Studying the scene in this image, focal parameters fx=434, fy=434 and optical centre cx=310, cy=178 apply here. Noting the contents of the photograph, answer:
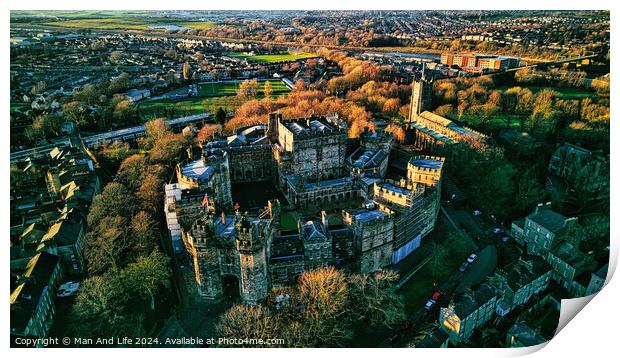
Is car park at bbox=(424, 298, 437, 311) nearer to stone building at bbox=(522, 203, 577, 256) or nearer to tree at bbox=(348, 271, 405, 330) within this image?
tree at bbox=(348, 271, 405, 330)

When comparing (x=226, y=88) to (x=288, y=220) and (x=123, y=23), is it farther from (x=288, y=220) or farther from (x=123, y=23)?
(x=288, y=220)

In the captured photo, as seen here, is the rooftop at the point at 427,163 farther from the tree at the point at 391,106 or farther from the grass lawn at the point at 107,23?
the grass lawn at the point at 107,23

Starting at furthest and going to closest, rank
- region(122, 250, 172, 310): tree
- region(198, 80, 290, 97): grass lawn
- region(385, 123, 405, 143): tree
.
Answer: region(198, 80, 290, 97): grass lawn, region(385, 123, 405, 143): tree, region(122, 250, 172, 310): tree

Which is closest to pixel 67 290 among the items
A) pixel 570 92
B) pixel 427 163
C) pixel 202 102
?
pixel 427 163

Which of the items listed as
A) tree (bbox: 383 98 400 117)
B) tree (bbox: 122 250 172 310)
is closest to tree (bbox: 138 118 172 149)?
tree (bbox: 122 250 172 310)

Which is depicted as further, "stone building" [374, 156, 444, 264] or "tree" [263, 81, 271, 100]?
"tree" [263, 81, 271, 100]

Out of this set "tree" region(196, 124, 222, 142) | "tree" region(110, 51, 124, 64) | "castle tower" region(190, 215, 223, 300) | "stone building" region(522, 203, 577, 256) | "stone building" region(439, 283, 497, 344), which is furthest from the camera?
"tree" region(110, 51, 124, 64)
